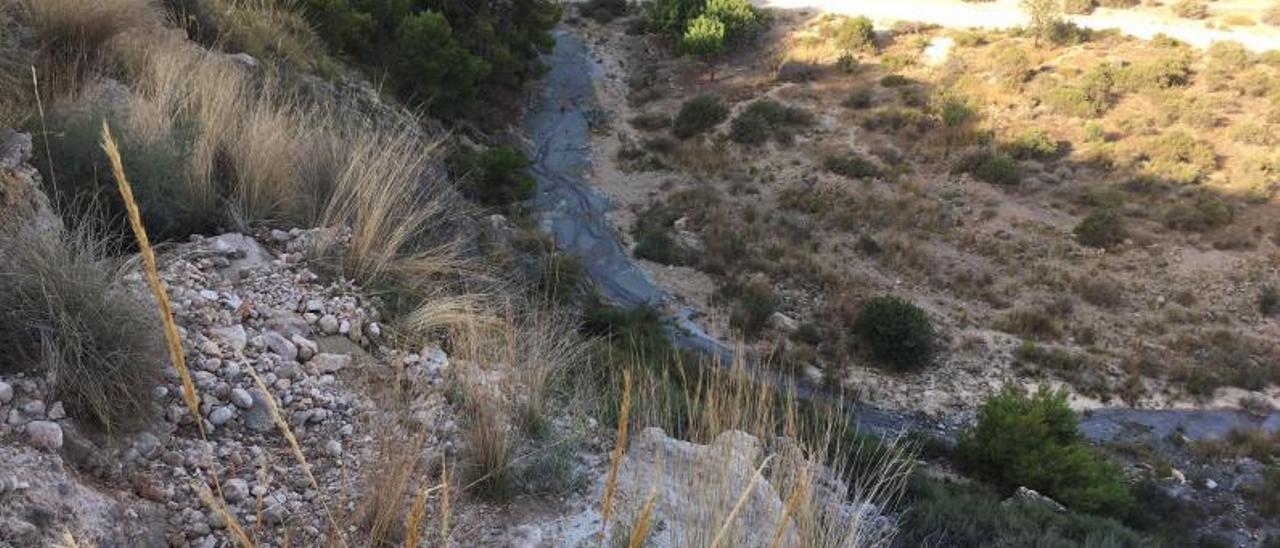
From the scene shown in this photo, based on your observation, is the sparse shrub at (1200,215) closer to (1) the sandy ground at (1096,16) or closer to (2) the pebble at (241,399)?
(1) the sandy ground at (1096,16)

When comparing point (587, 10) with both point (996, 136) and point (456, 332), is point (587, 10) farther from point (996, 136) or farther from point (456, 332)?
point (456, 332)

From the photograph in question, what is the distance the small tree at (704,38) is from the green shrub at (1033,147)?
364 inches

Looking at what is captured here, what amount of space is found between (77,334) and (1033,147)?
20.7m

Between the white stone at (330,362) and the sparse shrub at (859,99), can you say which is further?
the sparse shrub at (859,99)

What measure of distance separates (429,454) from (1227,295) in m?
16.5

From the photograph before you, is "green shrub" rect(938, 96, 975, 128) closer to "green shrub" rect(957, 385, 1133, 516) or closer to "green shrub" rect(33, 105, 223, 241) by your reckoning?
"green shrub" rect(957, 385, 1133, 516)

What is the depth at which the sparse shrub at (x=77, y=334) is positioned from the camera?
2.49 metres

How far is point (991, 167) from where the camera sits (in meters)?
18.8

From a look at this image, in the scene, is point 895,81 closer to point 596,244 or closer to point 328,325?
point 596,244

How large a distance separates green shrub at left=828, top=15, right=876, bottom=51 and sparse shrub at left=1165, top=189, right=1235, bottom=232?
10.8 m

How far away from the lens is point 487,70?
17.8 metres

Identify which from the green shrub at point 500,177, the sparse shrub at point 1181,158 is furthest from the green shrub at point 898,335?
the sparse shrub at point 1181,158

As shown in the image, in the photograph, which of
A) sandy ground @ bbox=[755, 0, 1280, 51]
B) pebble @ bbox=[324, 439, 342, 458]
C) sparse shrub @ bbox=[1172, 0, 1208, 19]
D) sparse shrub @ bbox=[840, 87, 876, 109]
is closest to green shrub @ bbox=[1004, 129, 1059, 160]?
sparse shrub @ bbox=[840, 87, 876, 109]

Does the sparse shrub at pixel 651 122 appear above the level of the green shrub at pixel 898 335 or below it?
above
